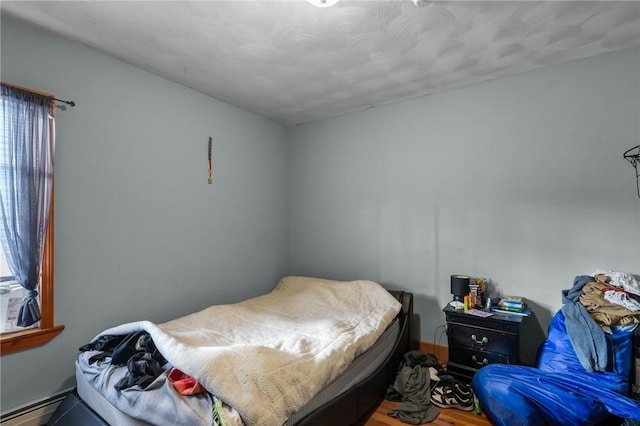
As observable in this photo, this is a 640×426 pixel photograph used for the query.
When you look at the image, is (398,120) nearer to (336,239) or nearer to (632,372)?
(336,239)

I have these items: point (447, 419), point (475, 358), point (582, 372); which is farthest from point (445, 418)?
point (582, 372)

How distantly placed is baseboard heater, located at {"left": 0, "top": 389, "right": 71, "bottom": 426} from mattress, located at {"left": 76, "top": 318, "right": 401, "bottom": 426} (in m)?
0.32

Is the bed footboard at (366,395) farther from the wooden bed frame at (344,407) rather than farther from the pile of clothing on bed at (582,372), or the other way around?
the pile of clothing on bed at (582,372)

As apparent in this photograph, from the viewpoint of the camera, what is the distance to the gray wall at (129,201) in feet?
6.54

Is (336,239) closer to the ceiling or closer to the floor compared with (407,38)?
closer to the floor

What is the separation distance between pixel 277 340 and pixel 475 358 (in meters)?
1.57

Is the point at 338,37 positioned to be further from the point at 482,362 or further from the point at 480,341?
the point at 482,362

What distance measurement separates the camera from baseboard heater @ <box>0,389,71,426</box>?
1.80m

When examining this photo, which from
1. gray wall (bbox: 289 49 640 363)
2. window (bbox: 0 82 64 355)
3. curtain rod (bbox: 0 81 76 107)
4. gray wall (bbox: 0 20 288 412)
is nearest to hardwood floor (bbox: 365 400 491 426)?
gray wall (bbox: 289 49 640 363)

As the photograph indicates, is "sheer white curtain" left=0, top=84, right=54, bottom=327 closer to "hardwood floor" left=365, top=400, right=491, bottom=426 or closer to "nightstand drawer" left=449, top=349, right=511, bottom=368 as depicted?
"hardwood floor" left=365, top=400, right=491, bottom=426

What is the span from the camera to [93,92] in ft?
7.20

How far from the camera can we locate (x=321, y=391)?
1667 mm

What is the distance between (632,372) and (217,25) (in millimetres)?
3411

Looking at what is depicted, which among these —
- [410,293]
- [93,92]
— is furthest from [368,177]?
[93,92]
